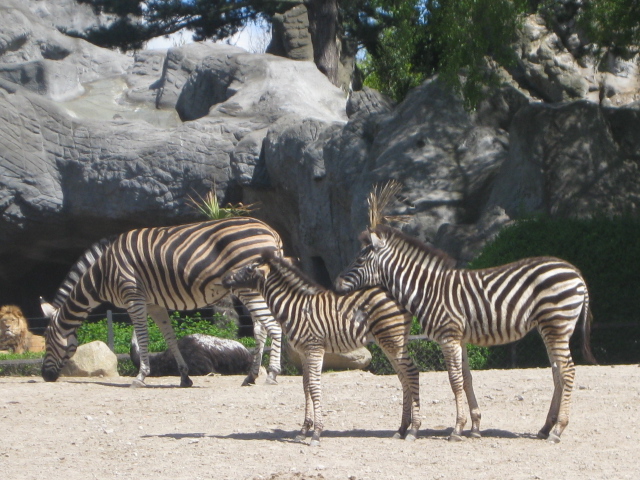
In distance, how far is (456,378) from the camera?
7.21 m

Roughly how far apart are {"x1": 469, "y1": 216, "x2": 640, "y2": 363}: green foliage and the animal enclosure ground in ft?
4.96

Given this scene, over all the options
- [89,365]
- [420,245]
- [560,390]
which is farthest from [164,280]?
[560,390]

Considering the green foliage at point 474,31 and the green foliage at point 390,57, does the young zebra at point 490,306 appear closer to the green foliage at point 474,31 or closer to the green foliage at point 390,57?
the green foliage at point 474,31

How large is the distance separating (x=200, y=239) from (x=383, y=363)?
3.37 m

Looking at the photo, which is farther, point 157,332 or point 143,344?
point 157,332

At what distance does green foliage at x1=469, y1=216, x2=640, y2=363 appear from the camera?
1259cm

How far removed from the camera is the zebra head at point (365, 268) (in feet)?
25.6

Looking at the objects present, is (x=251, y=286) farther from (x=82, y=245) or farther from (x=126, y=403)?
(x=82, y=245)

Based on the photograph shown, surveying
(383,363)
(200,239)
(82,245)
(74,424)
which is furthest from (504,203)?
(82,245)

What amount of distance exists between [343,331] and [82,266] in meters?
5.83

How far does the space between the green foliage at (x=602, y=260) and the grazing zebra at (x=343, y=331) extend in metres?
5.51

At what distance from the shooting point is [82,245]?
865 inches

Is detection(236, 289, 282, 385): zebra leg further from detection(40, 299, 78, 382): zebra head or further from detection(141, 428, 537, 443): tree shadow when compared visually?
detection(141, 428, 537, 443): tree shadow

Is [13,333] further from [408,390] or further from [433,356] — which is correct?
[408,390]
